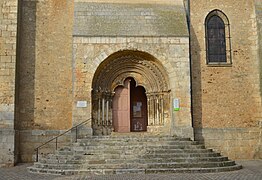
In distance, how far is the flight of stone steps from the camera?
10.6 m

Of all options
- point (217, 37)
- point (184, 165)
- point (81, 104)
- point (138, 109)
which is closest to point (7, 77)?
point (81, 104)

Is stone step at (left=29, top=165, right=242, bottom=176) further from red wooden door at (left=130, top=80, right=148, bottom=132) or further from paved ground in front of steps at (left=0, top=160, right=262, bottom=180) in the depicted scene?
red wooden door at (left=130, top=80, right=148, bottom=132)

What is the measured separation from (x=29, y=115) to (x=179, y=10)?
7.79 m

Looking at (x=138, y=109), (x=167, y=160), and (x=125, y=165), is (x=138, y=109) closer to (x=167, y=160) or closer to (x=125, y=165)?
(x=167, y=160)

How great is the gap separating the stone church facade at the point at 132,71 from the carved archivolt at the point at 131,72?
43 millimetres

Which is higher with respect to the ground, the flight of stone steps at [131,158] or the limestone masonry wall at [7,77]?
the limestone masonry wall at [7,77]

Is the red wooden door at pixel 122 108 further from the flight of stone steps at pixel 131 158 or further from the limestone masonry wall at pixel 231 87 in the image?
the limestone masonry wall at pixel 231 87

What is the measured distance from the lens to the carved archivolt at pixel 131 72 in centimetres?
1404

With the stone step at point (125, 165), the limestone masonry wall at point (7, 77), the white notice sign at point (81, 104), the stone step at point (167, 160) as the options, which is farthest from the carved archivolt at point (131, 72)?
the stone step at point (125, 165)

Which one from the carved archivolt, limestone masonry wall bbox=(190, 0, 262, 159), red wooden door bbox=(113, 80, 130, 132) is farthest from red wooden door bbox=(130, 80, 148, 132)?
limestone masonry wall bbox=(190, 0, 262, 159)

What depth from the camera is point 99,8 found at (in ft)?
46.7

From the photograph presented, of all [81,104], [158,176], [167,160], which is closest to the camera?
[158,176]

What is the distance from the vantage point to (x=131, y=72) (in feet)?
48.1

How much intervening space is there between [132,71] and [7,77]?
514 centimetres
